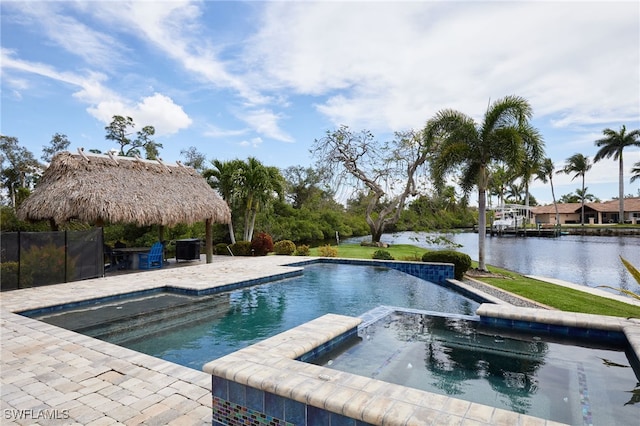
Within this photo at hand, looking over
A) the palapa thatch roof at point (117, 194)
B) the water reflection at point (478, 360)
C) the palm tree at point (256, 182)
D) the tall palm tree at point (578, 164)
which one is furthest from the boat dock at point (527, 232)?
the water reflection at point (478, 360)

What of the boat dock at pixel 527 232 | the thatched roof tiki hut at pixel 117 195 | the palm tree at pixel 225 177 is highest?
the palm tree at pixel 225 177

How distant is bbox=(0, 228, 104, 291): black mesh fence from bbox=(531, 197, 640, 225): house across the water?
201 ft

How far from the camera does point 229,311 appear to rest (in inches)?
279

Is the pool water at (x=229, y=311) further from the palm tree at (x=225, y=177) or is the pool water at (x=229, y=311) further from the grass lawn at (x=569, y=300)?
the palm tree at (x=225, y=177)

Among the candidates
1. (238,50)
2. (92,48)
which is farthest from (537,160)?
(92,48)

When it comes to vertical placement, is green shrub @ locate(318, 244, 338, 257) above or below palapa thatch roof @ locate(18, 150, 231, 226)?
below

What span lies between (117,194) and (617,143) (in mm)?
49675

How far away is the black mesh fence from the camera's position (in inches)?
321

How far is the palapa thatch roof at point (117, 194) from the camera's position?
10.1 meters

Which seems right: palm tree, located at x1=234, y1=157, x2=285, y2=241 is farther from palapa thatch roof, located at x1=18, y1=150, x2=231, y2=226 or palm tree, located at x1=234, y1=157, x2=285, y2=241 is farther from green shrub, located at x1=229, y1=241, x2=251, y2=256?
palapa thatch roof, located at x1=18, y1=150, x2=231, y2=226

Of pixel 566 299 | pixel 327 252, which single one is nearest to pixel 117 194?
pixel 327 252

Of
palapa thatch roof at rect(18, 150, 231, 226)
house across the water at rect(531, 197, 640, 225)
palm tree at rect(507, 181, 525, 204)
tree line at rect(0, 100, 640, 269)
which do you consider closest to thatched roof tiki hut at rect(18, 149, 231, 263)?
palapa thatch roof at rect(18, 150, 231, 226)

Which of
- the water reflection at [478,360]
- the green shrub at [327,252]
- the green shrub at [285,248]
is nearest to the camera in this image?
the water reflection at [478,360]

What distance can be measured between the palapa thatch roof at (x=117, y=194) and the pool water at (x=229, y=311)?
12.0 feet
